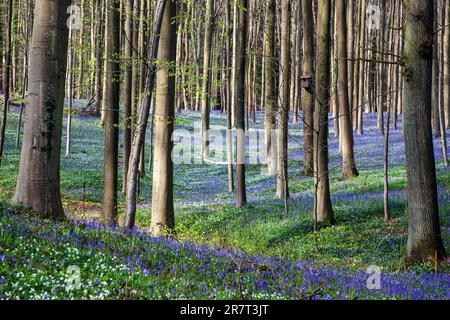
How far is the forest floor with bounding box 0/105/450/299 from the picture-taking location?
21.2 feet

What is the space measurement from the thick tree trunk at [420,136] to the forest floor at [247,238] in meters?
0.66

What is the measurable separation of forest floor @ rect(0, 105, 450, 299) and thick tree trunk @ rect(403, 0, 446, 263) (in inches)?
25.8

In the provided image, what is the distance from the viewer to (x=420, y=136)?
35.2ft

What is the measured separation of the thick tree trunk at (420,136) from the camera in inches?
414

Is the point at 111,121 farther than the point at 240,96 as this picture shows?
No

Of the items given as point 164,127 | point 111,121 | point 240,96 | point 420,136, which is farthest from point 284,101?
point 420,136

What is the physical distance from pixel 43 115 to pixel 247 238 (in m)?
8.33

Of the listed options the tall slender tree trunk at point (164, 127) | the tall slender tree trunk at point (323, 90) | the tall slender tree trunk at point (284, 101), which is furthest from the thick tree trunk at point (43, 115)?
the tall slender tree trunk at point (284, 101)

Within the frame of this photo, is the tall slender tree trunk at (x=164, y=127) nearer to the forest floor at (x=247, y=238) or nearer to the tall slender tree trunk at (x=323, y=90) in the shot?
the forest floor at (x=247, y=238)

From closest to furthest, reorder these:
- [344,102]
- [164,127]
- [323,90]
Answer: [164,127] → [323,90] → [344,102]

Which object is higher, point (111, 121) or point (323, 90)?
point (323, 90)

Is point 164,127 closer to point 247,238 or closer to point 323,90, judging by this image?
point 247,238
